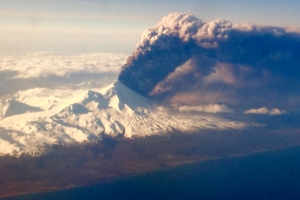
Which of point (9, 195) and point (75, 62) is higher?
point (75, 62)

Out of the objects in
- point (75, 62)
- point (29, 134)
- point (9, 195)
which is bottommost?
point (9, 195)

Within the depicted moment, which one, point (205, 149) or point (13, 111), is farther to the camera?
point (13, 111)

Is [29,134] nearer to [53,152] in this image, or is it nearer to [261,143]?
[53,152]

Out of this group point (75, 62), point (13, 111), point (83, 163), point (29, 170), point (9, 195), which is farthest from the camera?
point (75, 62)

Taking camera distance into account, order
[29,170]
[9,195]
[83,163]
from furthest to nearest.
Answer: [83,163] → [29,170] → [9,195]

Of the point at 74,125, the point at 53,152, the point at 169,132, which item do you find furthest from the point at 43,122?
the point at 169,132

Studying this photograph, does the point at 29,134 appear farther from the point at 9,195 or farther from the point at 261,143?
the point at 261,143
